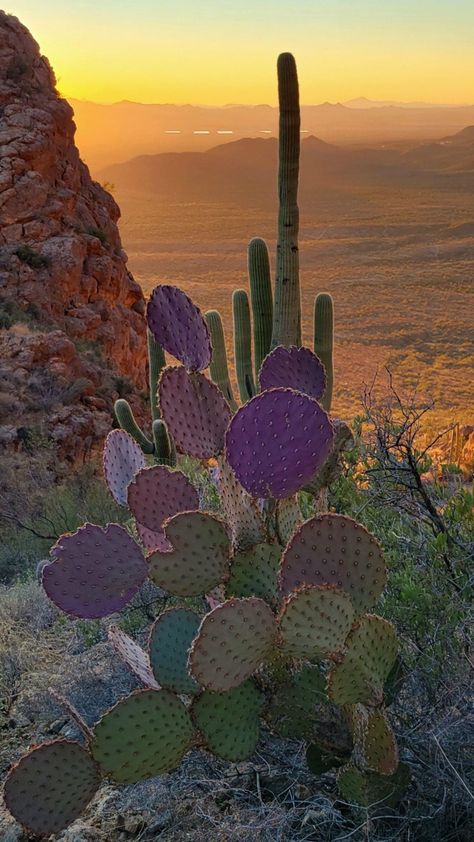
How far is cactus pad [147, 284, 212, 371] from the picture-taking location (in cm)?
286

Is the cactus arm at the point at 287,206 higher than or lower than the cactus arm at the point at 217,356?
higher

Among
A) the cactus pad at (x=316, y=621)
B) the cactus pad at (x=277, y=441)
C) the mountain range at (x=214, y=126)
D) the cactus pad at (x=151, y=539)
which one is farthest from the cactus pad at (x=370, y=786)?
the mountain range at (x=214, y=126)

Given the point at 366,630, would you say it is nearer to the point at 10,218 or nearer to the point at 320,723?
the point at 320,723

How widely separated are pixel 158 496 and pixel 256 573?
0.45 metres

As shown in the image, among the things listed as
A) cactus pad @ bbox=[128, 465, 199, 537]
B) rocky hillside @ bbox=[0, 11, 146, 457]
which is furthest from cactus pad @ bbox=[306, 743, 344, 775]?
rocky hillside @ bbox=[0, 11, 146, 457]

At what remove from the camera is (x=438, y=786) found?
8.34 feet

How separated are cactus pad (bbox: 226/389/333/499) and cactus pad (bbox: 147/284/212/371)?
46cm

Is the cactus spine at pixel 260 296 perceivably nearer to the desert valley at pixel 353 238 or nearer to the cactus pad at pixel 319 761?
the desert valley at pixel 353 238

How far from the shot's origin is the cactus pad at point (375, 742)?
241 cm

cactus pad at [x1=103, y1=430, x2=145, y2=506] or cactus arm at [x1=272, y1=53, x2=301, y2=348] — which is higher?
cactus arm at [x1=272, y1=53, x2=301, y2=348]

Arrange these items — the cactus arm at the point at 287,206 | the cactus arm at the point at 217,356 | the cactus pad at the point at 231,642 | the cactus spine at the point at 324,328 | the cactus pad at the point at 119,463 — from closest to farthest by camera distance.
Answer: the cactus pad at the point at 231,642 < the cactus pad at the point at 119,463 < the cactus arm at the point at 287,206 < the cactus spine at the point at 324,328 < the cactus arm at the point at 217,356

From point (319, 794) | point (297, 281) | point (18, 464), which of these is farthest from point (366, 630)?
point (18, 464)

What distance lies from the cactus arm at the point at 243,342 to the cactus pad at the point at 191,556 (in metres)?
5.45

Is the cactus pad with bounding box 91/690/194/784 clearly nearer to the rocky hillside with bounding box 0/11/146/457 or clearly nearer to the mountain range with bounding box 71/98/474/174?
the rocky hillside with bounding box 0/11/146/457
